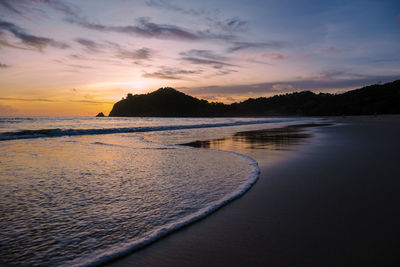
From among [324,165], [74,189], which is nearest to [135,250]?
[74,189]

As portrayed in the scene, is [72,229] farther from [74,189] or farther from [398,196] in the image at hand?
[398,196]

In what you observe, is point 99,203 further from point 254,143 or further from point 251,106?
point 251,106

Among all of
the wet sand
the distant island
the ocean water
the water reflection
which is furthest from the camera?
the distant island

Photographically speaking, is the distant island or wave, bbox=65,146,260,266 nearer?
wave, bbox=65,146,260,266

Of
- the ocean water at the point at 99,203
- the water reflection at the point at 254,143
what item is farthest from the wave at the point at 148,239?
the water reflection at the point at 254,143

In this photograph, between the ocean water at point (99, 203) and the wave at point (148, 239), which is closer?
the wave at point (148, 239)

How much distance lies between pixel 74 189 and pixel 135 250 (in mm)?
2822

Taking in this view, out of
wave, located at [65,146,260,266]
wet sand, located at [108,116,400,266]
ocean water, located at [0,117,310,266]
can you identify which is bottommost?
wet sand, located at [108,116,400,266]

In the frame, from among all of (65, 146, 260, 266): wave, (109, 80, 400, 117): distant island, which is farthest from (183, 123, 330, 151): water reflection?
(109, 80, 400, 117): distant island

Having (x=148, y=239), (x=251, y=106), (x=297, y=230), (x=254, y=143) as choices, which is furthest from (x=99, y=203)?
(x=251, y=106)

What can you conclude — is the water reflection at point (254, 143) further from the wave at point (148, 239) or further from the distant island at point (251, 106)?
the distant island at point (251, 106)

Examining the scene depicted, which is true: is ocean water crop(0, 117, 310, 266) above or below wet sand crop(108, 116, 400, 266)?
above

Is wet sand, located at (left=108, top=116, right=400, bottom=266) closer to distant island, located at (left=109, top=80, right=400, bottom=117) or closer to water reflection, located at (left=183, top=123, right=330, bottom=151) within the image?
water reflection, located at (left=183, top=123, right=330, bottom=151)

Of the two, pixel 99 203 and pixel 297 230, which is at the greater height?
pixel 99 203
